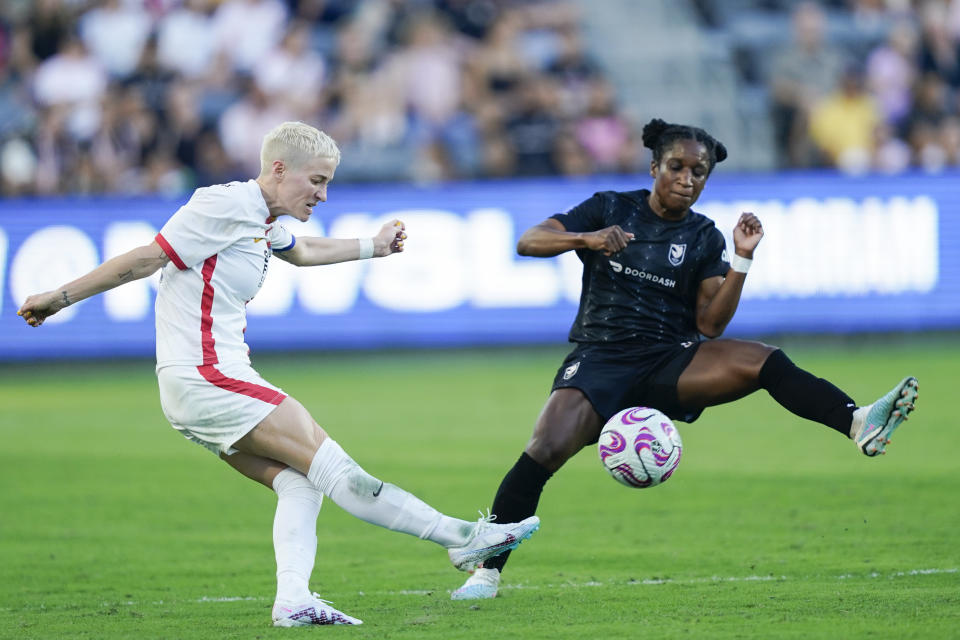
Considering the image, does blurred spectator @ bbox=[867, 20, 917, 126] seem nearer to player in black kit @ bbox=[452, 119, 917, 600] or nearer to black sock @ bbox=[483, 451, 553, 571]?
player in black kit @ bbox=[452, 119, 917, 600]

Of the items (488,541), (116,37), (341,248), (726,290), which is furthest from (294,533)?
(116,37)

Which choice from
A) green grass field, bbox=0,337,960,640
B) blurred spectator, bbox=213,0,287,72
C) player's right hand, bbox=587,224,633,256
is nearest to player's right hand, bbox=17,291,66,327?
green grass field, bbox=0,337,960,640

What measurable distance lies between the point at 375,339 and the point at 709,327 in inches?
393

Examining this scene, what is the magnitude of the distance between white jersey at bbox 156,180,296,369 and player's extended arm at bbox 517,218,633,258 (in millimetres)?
1293

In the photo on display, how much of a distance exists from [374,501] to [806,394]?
190 cm

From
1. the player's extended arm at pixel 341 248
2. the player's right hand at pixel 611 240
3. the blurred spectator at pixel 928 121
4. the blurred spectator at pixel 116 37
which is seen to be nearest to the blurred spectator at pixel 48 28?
the blurred spectator at pixel 116 37

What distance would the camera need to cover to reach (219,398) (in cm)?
530

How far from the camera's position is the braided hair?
629cm

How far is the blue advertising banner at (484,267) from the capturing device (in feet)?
51.0

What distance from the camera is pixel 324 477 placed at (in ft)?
17.5

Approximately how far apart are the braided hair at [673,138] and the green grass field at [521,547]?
1.92m

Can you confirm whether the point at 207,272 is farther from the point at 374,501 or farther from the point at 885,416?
the point at 885,416

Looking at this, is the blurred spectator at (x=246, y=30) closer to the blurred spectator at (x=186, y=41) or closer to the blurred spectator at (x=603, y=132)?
the blurred spectator at (x=186, y=41)

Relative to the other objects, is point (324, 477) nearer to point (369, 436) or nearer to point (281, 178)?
point (281, 178)
